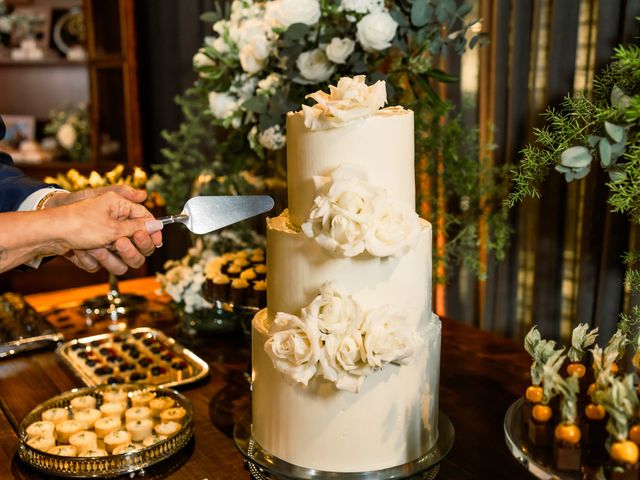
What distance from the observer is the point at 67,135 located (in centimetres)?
394

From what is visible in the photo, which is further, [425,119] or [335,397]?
[425,119]

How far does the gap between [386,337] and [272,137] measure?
89 centimetres

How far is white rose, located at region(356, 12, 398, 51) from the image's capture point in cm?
166

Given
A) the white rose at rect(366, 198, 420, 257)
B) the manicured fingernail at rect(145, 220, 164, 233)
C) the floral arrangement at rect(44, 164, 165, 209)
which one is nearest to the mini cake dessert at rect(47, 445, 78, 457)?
the manicured fingernail at rect(145, 220, 164, 233)

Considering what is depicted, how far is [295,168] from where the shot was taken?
1.14 meters

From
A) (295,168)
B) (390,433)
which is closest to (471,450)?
(390,433)

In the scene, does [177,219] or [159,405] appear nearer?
[177,219]

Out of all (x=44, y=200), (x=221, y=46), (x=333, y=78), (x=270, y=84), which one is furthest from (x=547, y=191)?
(x=44, y=200)

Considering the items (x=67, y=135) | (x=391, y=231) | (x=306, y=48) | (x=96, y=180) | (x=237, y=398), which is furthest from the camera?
(x=67, y=135)

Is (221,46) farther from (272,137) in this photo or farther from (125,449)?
(125,449)

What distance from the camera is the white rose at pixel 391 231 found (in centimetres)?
100

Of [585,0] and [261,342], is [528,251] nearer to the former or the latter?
[585,0]

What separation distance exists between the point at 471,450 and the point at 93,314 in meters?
1.25

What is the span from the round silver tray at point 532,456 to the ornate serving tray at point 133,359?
813mm
